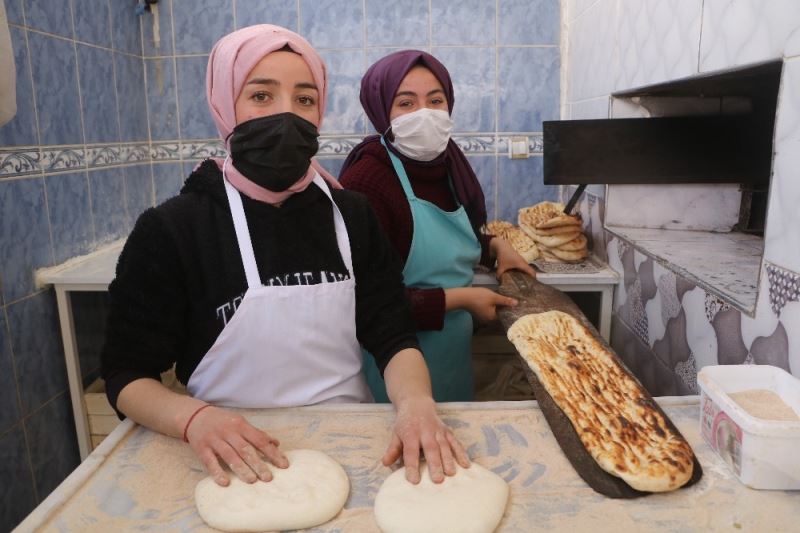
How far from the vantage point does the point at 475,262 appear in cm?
213

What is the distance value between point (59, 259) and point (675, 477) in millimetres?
2217

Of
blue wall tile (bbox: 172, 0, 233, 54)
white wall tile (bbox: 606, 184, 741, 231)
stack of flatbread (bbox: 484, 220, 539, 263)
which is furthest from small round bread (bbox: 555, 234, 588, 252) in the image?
blue wall tile (bbox: 172, 0, 233, 54)

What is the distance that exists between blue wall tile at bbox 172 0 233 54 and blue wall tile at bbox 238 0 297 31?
0.05 m

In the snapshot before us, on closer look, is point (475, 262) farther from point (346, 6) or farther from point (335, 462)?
point (346, 6)

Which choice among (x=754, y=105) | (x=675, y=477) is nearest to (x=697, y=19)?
(x=754, y=105)

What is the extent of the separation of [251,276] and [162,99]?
6.85ft

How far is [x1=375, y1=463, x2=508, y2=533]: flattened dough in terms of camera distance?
878mm

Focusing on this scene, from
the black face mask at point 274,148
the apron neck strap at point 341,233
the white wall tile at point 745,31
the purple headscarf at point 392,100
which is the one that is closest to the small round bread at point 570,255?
the purple headscarf at point 392,100

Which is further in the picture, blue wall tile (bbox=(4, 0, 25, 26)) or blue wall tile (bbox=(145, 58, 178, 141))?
blue wall tile (bbox=(145, 58, 178, 141))

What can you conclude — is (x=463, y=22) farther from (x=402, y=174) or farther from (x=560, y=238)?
(x=402, y=174)

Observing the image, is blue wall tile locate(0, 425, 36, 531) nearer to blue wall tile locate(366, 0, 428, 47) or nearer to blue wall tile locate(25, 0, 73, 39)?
blue wall tile locate(25, 0, 73, 39)

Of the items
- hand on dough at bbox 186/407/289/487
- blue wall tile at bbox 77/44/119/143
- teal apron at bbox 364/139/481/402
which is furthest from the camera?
blue wall tile at bbox 77/44/119/143

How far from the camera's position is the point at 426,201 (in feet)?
6.32

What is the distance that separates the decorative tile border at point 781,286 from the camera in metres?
1.11
